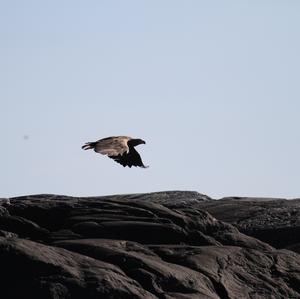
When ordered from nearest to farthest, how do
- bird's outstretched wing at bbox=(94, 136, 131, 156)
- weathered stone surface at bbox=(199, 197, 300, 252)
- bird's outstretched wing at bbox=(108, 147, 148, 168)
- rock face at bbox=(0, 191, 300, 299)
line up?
1. rock face at bbox=(0, 191, 300, 299)
2. bird's outstretched wing at bbox=(94, 136, 131, 156)
3. bird's outstretched wing at bbox=(108, 147, 148, 168)
4. weathered stone surface at bbox=(199, 197, 300, 252)

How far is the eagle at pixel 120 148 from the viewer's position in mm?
22266

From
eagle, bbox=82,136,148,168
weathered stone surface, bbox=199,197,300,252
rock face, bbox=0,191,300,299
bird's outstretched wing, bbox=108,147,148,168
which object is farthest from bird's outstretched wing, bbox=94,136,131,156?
weathered stone surface, bbox=199,197,300,252

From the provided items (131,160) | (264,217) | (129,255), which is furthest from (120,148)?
(264,217)

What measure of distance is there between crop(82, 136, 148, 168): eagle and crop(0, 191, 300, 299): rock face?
3.93 feet

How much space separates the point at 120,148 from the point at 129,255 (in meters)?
4.45

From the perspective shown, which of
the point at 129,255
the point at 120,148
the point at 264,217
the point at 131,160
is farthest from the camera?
the point at 264,217

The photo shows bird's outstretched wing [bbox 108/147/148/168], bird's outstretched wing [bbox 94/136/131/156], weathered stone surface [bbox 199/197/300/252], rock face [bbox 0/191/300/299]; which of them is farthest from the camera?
weathered stone surface [bbox 199/197/300/252]

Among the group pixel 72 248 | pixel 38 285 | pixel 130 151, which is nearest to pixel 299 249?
pixel 130 151

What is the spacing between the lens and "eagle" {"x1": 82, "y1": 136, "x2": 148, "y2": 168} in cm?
2227

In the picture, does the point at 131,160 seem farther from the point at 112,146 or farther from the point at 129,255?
the point at 129,255

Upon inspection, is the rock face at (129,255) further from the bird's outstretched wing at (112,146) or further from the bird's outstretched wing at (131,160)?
the bird's outstretched wing at (131,160)

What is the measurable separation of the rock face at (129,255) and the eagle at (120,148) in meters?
A: 1.20

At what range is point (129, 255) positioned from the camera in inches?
733

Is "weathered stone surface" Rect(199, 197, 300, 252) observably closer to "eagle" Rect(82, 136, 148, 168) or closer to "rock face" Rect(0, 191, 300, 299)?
"eagle" Rect(82, 136, 148, 168)
